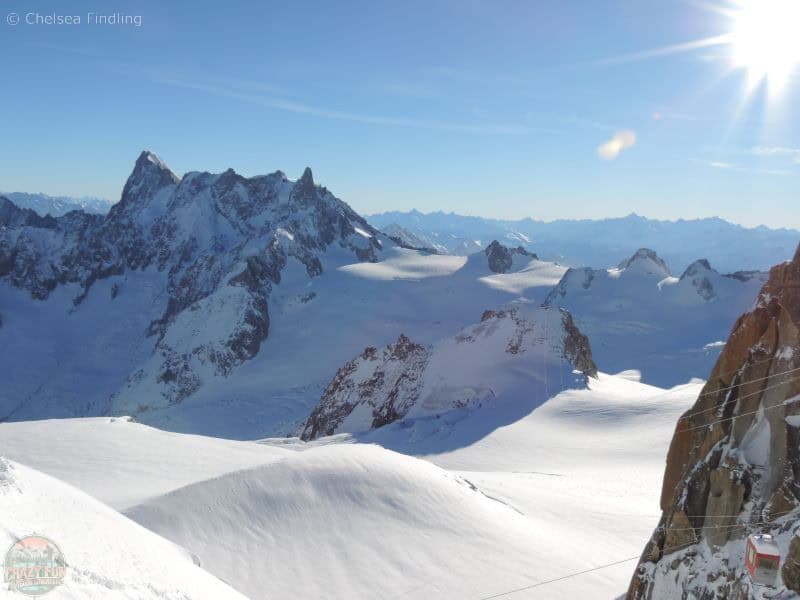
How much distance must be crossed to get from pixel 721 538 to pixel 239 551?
9890mm

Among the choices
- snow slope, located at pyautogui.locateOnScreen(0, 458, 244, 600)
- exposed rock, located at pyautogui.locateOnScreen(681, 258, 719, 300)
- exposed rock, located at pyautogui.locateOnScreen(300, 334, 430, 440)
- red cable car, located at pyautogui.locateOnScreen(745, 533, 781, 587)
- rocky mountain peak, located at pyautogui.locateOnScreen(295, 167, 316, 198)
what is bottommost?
exposed rock, located at pyautogui.locateOnScreen(300, 334, 430, 440)

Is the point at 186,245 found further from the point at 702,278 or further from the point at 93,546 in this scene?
the point at 93,546

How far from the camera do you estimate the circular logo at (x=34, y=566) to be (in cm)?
630

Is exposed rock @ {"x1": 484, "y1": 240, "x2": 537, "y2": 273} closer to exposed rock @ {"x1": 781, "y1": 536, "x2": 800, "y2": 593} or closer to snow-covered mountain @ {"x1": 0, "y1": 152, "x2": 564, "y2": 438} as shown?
snow-covered mountain @ {"x1": 0, "y1": 152, "x2": 564, "y2": 438}

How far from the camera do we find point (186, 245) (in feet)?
425

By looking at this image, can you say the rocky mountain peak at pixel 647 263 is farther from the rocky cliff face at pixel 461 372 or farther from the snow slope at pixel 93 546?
the snow slope at pixel 93 546

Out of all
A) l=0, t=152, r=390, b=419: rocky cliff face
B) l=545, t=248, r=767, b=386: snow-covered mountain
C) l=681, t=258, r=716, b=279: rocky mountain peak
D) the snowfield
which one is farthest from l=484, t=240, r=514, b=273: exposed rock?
the snowfield

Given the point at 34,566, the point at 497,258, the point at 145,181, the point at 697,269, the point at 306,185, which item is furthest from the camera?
the point at 145,181

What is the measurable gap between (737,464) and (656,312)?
108664 mm

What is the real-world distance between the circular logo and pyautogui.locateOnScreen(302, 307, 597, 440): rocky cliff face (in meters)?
28.7

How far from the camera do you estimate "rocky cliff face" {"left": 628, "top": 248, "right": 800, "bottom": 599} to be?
8.28 meters

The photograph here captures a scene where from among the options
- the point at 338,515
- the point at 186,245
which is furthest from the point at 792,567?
the point at 186,245

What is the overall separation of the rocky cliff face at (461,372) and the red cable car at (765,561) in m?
27.6

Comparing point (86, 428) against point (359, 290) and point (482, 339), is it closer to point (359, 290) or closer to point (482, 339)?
point (482, 339)
